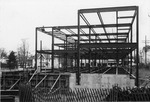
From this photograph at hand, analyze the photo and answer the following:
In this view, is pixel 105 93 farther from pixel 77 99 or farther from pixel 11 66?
pixel 11 66

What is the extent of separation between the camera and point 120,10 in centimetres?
1262

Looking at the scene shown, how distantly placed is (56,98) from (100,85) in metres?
6.07

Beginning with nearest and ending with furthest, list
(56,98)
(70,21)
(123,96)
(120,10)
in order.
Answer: (123,96) < (56,98) < (120,10) < (70,21)

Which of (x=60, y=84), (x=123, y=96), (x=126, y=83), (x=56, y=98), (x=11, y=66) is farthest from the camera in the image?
(x=11, y=66)

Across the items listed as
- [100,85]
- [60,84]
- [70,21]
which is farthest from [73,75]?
[70,21]

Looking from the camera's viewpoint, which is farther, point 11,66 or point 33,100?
point 11,66

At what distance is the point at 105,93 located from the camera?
9.93 m

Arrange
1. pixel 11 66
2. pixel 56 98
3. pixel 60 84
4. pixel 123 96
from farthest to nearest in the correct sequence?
1. pixel 11 66
2. pixel 60 84
3. pixel 56 98
4. pixel 123 96

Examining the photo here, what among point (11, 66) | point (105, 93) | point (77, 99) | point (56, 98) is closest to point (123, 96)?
point (105, 93)

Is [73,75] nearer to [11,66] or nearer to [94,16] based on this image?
[94,16]

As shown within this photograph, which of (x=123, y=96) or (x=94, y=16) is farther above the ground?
(x=94, y=16)

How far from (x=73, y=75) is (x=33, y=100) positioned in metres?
6.99

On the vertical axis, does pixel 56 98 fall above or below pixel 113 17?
below

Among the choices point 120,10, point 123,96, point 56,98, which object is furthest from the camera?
point 120,10
